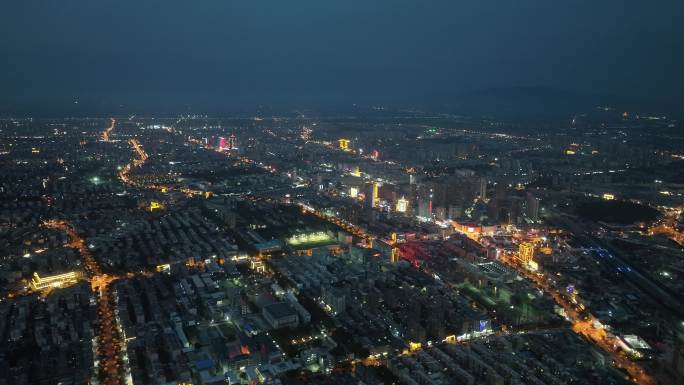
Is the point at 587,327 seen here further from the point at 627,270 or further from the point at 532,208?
the point at 532,208

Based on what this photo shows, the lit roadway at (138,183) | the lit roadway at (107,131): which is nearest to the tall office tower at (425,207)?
the lit roadway at (138,183)

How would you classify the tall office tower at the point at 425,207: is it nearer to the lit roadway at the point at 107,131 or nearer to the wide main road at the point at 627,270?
the wide main road at the point at 627,270

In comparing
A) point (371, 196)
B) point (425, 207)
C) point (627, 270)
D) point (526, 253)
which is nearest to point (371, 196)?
point (371, 196)

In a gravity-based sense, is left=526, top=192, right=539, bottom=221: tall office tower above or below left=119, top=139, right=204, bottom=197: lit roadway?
above

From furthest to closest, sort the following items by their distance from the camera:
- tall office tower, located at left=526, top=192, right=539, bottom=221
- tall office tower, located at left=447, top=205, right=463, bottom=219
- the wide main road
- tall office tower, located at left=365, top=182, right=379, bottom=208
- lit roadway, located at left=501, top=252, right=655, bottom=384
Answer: tall office tower, located at left=365, top=182, right=379, bottom=208 → tall office tower, located at left=447, top=205, right=463, bottom=219 → tall office tower, located at left=526, top=192, right=539, bottom=221 → the wide main road → lit roadway, located at left=501, top=252, right=655, bottom=384

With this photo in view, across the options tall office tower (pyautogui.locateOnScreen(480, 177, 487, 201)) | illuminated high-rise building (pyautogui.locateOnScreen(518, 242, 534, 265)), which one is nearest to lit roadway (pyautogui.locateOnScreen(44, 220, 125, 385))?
illuminated high-rise building (pyautogui.locateOnScreen(518, 242, 534, 265))

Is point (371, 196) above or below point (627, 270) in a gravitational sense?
above

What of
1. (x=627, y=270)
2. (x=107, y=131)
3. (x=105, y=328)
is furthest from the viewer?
(x=107, y=131)

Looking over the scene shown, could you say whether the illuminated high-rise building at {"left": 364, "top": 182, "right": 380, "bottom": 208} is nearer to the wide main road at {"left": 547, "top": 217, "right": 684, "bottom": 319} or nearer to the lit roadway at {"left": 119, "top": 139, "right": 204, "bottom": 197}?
the wide main road at {"left": 547, "top": 217, "right": 684, "bottom": 319}

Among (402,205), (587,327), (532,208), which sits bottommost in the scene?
(587,327)
